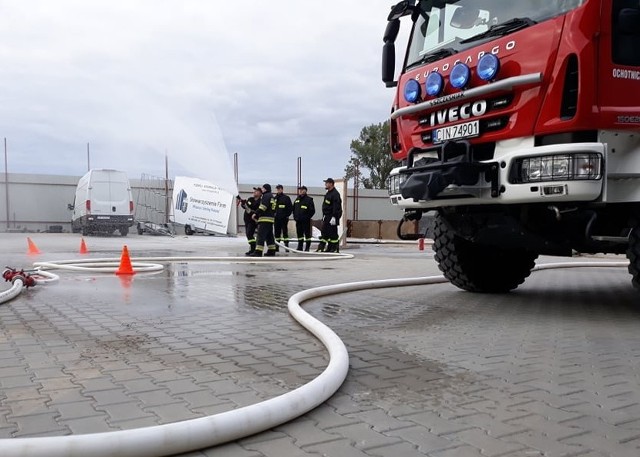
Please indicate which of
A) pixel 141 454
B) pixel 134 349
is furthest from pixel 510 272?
pixel 141 454

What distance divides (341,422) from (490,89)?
3.36m

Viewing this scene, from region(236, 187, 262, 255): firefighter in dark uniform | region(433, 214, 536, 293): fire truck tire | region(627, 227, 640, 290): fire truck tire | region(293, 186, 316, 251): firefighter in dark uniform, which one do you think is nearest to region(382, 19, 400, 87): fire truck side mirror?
region(433, 214, 536, 293): fire truck tire

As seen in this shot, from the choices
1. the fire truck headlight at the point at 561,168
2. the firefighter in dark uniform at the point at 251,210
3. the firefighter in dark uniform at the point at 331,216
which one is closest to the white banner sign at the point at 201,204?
the firefighter in dark uniform at the point at 331,216

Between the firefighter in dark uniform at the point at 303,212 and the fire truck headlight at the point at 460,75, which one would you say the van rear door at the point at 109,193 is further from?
the fire truck headlight at the point at 460,75

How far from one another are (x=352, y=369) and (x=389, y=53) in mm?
3978

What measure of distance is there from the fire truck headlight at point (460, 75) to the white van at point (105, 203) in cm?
2050

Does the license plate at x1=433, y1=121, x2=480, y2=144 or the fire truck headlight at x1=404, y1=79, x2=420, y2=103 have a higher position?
the fire truck headlight at x1=404, y1=79, x2=420, y2=103

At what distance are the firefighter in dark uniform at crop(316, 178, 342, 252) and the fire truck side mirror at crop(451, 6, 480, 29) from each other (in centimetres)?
903

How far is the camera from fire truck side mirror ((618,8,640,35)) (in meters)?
4.46

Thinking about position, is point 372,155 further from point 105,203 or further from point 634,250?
point 634,250

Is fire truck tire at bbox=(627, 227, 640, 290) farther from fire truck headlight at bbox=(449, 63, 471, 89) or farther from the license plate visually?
fire truck headlight at bbox=(449, 63, 471, 89)

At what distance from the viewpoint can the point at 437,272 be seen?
993 cm

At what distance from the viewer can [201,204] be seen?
2712cm

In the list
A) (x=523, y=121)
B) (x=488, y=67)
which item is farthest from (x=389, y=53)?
(x=523, y=121)
